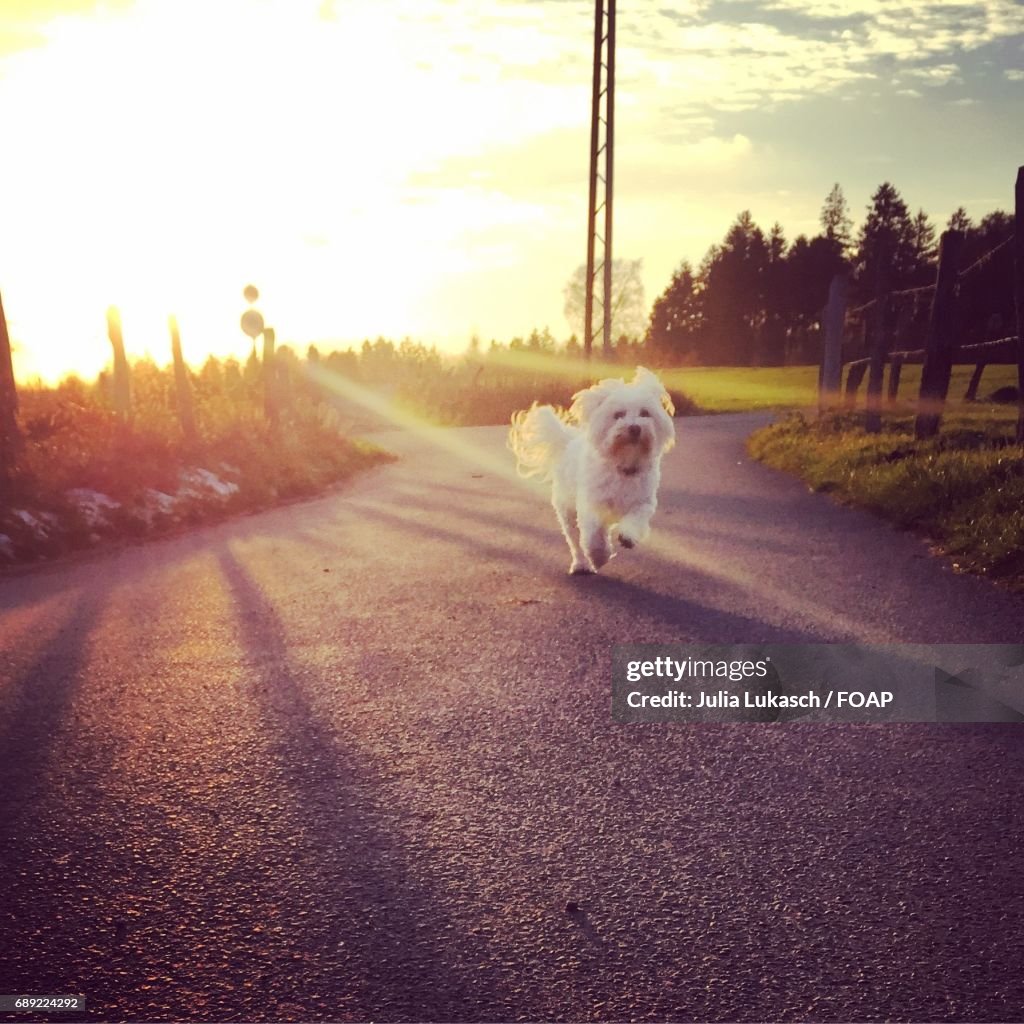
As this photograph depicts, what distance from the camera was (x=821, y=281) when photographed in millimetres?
85750

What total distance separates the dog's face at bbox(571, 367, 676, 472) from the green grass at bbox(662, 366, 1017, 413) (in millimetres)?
14586

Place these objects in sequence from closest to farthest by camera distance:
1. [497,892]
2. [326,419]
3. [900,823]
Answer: [497,892]
[900,823]
[326,419]

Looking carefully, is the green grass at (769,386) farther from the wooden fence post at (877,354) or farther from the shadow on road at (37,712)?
the shadow on road at (37,712)

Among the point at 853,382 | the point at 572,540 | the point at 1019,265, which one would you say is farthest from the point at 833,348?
the point at 572,540

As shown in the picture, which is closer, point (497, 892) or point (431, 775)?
point (497, 892)

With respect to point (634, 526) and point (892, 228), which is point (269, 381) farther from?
point (892, 228)

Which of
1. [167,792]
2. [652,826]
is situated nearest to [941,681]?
[652,826]

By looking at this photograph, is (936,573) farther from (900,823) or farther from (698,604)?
(900,823)

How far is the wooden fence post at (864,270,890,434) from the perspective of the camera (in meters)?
14.2

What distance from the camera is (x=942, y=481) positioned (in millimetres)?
8719

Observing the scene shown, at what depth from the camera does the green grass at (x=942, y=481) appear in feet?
22.7

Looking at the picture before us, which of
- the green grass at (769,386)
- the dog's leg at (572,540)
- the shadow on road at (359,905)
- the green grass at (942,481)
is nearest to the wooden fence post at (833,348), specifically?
the green grass at (942,481)

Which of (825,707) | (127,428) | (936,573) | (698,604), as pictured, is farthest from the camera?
(127,428)

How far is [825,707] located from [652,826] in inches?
56.7
